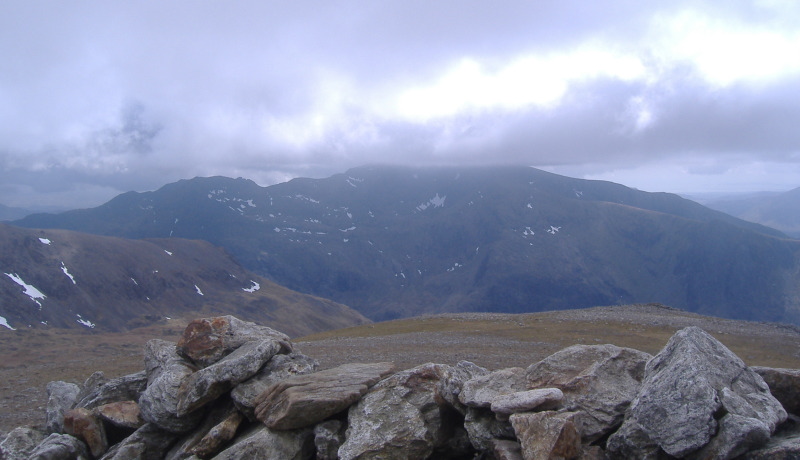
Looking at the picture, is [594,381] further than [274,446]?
No

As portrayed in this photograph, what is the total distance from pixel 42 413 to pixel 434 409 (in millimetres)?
23913

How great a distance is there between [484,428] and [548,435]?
8.66ft

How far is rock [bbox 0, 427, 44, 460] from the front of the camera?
20109 millimetres

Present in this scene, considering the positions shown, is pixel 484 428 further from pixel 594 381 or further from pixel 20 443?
pixel 20 443

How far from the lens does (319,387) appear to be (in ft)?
56.4

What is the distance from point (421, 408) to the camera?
1623cm

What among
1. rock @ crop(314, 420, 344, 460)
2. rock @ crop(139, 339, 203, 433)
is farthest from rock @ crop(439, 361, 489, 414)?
rock @ crop(139, 339, 203, 433)

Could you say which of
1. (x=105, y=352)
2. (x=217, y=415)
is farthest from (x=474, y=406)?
(x=105, y=352)

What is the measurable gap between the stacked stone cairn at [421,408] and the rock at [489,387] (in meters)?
0.06

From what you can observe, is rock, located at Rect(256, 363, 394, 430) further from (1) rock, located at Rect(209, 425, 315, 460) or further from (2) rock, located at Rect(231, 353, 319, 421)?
(2) rock, located at Rect(231, 353, 319, 421)

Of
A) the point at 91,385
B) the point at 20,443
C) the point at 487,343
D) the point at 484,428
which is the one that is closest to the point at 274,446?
the point at 484,428

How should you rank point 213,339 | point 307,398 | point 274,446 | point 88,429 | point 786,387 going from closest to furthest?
point 786,387 → point 274,446 → point 307,398 → point 88,429 → point 213,339

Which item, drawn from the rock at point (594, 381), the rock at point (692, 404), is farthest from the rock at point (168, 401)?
the rock at point (692, 404)

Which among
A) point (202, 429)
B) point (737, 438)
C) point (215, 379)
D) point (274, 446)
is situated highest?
point (737, 438)
